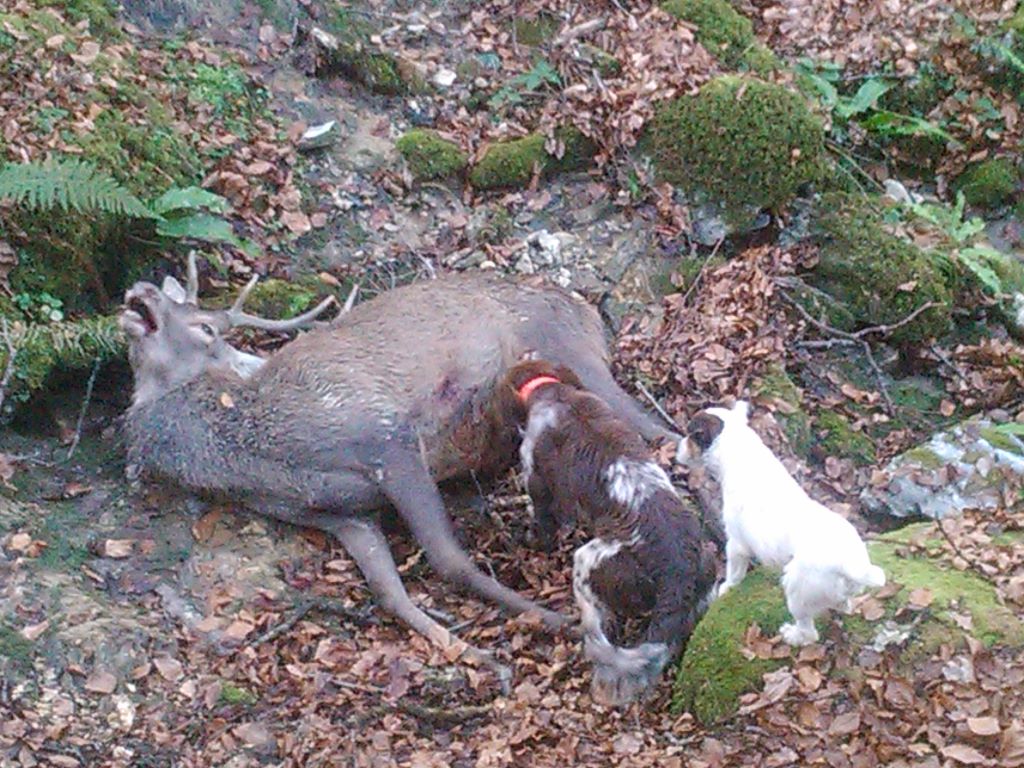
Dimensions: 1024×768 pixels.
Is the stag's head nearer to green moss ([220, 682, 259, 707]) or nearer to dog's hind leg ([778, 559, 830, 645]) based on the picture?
green moss ([220, 682, 259, 707])

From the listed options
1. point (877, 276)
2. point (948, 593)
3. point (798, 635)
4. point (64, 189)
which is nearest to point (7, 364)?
point (64, 189)

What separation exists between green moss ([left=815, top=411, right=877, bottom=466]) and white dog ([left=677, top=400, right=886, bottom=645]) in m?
2.22

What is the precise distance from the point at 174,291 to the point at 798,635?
4.87 metres

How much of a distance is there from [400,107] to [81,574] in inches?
214

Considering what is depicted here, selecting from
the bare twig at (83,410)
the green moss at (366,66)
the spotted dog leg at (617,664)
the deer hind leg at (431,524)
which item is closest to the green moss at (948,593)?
the spotted dog leg at (617,664)

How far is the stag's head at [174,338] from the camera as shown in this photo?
8430 mm

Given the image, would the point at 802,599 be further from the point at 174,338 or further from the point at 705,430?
the point at 174,338

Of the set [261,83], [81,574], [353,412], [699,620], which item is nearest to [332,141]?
[261,83]

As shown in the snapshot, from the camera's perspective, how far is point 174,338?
27.8ft

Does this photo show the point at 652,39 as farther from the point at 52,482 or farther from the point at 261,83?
the point at 52,482

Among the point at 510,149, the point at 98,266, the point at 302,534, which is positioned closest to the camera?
the point at 302,534

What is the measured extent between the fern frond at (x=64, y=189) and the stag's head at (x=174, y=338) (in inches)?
21.7

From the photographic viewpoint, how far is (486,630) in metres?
7.48

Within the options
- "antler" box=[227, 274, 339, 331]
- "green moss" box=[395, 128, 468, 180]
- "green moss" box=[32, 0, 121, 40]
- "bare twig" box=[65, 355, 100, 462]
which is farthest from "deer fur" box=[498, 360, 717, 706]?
"green moss" box=[32, 0, 121, 40]
